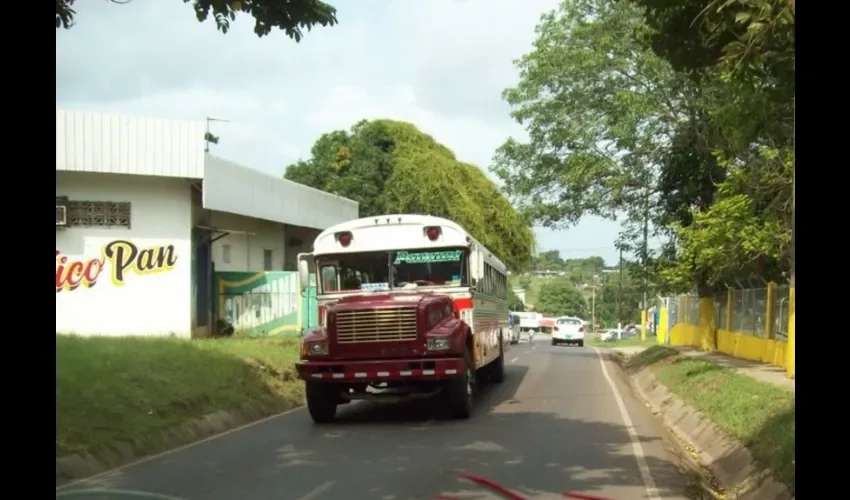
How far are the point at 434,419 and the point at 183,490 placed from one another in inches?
221

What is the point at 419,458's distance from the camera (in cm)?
938

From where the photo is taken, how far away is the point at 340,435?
36.8ft

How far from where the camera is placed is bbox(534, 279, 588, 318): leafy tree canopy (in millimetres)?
100562

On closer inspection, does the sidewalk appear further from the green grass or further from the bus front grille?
the green grass

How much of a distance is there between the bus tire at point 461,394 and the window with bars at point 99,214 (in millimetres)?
12846

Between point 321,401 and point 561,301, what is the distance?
297 ft

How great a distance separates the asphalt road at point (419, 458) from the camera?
7918 millimetres

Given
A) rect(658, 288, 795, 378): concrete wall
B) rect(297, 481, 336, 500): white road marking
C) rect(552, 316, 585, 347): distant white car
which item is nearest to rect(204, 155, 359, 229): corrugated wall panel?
rect(658, 288, 795, 378): concrete wall

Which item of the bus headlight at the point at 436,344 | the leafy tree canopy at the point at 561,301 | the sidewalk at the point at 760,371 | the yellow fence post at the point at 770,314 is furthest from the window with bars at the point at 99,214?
the leafy tree canopy at the point at 561,301

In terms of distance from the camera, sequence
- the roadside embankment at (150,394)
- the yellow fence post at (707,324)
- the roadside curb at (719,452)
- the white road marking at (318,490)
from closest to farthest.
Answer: the white road marking at (318,490) < the roadside curb at (719,452) < the roadside embankment at (150,394) < the yellow fence post at (707,324)

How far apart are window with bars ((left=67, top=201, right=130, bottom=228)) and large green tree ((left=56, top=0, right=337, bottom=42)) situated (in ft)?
48.0

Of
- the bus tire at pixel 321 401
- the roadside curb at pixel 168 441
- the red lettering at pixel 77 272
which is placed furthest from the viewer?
Answer: the red lettering at pixel 77 272

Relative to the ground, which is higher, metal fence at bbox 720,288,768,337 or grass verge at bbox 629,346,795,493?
metal fence at bbox 720,288,768,337

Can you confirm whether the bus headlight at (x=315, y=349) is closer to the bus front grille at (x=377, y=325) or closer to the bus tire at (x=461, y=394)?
the bus front grille at (x=377, y=325)
